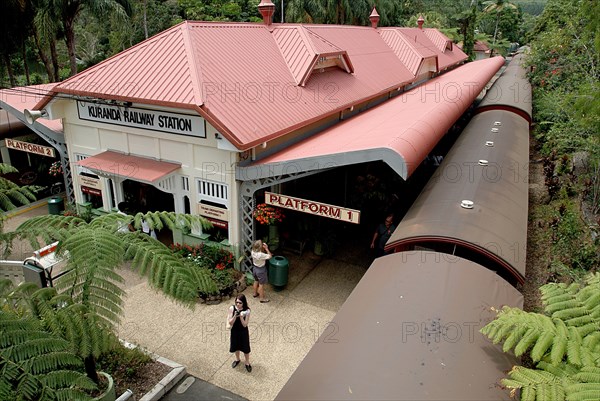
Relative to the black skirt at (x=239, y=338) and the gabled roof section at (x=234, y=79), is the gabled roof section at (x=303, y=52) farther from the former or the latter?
the black skirt at (x=239, y=338)

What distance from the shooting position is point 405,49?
23469 mm

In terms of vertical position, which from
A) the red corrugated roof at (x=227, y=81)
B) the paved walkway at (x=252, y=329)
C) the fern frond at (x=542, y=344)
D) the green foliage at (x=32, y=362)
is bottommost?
the paved walkway at (x=252, y=329)

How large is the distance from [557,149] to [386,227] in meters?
8.62

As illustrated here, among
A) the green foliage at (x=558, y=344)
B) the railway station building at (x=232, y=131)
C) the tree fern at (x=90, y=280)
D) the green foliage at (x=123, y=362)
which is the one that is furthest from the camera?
the railway station building at (x=232, y=131)

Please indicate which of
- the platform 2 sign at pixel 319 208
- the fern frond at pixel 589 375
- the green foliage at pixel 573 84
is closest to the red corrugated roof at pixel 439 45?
the green foliage at pixel 573 84

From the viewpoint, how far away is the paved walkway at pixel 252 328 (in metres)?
8.21

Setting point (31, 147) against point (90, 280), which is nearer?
point (90, 280)

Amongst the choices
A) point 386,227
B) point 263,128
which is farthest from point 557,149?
point 263,128

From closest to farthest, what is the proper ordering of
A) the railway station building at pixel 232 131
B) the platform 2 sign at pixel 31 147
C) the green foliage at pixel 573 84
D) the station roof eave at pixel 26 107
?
the railway station building at pixel 232 131 → the green foliage at pixel 573 84 → the station roof eave at pixel 26 107 → the platform 2 sign at pixel 31 147

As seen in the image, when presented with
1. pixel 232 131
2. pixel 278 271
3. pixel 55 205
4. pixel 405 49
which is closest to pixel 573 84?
pixel 405 49

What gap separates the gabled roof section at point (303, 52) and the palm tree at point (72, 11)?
1260cm

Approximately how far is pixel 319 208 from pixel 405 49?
1675 centimetres

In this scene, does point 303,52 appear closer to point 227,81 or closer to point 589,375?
point 227,81

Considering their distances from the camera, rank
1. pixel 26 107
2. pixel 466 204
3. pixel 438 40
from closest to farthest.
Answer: pixel 466 204, pixel 26 107, pixel 438 40
